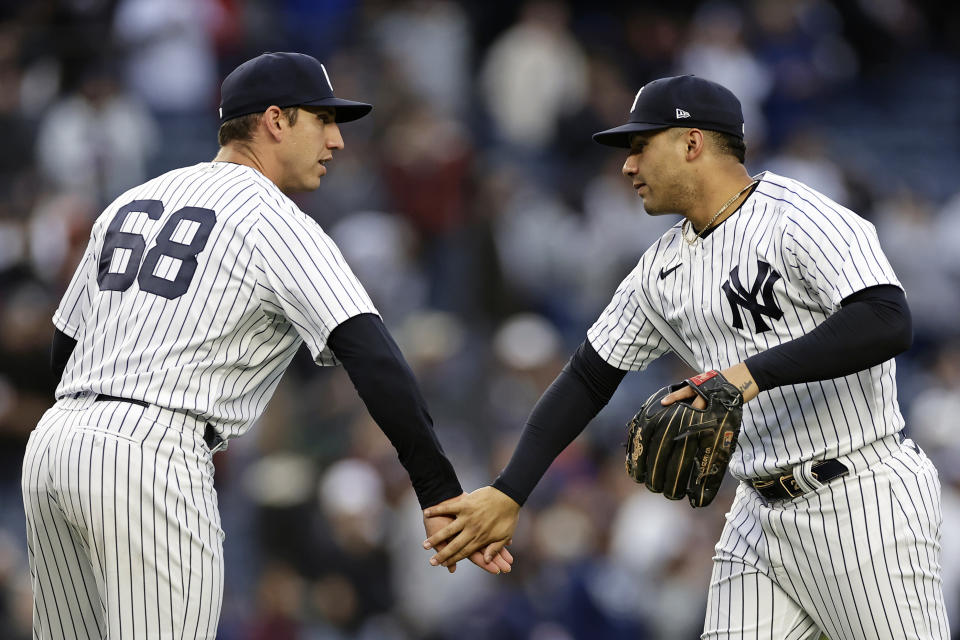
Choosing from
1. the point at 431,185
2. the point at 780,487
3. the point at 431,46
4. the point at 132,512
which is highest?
the point at 431,46

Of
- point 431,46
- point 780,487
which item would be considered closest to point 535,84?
point 431,46

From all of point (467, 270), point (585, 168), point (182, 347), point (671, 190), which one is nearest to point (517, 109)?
point (585, 168)

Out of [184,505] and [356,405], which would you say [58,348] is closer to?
[184,505]

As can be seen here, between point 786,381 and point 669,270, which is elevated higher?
point 669,270

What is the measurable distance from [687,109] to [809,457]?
1.16 meters

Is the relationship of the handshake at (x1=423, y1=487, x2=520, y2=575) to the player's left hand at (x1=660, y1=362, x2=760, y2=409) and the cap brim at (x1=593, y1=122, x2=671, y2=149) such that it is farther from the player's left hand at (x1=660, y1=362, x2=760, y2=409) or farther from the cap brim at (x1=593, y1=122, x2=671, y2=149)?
the cap brim at (x1=593, y1=122, x2=671, y2=149)

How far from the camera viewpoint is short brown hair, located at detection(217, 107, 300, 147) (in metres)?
4.10

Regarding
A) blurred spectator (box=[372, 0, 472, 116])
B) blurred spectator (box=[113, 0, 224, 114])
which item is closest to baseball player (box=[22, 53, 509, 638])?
blurred spectator (box=[113, 0, 224, 114])

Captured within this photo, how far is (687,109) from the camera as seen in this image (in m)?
4.16

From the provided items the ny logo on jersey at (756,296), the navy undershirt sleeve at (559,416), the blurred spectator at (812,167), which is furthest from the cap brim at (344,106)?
the blurred spectator at (812,167)

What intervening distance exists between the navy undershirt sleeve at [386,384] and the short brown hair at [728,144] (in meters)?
1.26

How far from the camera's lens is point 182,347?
365 centimetres

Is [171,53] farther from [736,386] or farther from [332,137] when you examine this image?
[736,386]

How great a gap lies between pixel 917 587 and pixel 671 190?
1.42 m
